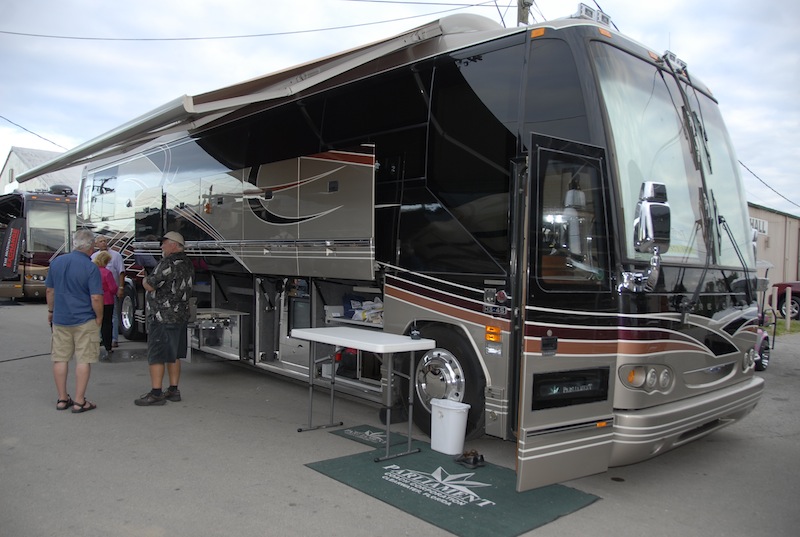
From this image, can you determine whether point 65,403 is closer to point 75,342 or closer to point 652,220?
point 75,342

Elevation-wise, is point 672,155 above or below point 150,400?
above

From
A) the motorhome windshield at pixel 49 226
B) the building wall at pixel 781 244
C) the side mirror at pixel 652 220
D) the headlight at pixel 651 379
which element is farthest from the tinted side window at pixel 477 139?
the building wall at pixel 781 244

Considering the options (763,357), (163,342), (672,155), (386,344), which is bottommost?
(763,357)

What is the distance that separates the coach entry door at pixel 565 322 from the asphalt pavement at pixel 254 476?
49 cm

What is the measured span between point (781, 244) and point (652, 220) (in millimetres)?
24429

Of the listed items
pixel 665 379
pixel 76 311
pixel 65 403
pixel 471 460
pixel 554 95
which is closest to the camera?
pixel 665 379

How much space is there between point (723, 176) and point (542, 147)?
227 centimetres

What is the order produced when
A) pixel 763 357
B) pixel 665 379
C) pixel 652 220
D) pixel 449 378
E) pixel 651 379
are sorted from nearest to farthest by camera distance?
pixel 652 220 < pixel 651 379 < pixel 665 379 < pixel 449 378 < pixel 763 357

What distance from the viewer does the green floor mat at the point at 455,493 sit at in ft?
12.7

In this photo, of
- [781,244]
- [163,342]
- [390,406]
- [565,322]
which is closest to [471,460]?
[390,406]

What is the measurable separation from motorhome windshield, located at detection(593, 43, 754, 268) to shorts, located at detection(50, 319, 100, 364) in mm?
5105

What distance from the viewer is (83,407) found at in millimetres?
6324

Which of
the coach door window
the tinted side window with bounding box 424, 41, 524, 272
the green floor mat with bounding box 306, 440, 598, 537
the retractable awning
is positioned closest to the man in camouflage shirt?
the retractable awning

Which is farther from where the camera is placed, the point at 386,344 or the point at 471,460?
the point at 471,460
